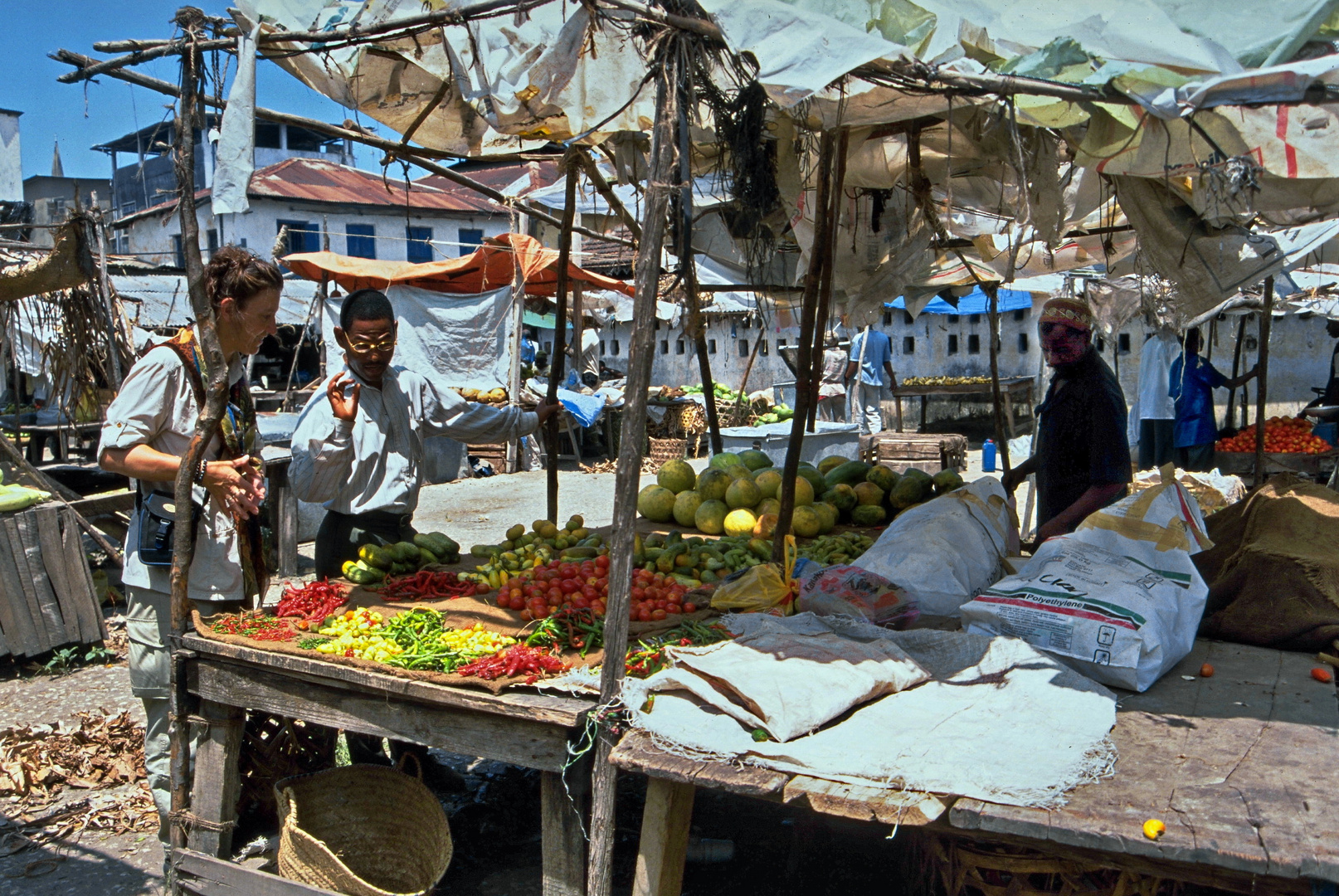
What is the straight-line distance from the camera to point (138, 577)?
11.2 ft

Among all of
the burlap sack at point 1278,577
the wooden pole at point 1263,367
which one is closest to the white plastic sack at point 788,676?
the burlap sack at point 1278,577

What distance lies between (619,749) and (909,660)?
932 mm

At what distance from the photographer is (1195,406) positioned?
1018 centimetres

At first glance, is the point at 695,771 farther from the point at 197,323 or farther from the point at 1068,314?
the point at 1068,314

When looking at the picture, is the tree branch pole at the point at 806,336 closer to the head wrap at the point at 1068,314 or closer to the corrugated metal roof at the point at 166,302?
the head wrap at the point at 1068,314

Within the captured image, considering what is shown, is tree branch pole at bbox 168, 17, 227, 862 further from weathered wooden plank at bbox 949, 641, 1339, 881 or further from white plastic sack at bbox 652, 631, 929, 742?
weathered wooden plank at bbox 949, 641, 1339, 881

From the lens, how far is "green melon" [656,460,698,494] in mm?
5488

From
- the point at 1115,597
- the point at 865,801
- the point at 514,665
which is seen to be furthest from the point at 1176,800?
the point at 514,665

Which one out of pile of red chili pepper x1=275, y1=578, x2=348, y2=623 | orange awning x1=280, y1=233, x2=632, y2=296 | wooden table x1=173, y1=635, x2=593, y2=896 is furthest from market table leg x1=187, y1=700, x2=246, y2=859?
orange awning x1=280, y1=233, x2=632, y2=296

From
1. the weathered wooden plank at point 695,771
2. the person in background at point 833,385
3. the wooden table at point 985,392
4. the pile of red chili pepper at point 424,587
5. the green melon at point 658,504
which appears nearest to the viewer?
the weathered wooden plank at point 695,771

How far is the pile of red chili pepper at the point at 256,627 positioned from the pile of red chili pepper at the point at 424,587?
16.8 inches

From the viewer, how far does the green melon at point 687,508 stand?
204 inches

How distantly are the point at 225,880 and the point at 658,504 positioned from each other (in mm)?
2811

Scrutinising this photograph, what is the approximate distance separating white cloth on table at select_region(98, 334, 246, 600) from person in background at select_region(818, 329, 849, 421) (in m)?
11.4
